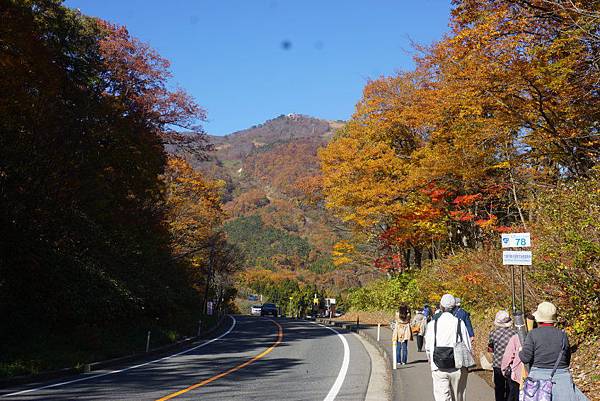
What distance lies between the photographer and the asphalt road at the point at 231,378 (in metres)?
10.0

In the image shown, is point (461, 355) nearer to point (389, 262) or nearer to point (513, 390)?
point (513, 390)

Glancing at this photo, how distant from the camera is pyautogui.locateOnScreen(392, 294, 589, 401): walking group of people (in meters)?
5.24

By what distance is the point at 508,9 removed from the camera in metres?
11.6

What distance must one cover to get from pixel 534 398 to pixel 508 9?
8.97 meters

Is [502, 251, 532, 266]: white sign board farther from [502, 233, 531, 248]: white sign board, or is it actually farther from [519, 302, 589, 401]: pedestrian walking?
[519, 302, 589, 401]: pedestrian walking

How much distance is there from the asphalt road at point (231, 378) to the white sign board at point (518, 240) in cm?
380

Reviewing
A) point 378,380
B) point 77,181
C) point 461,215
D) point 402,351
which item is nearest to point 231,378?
point 378,380

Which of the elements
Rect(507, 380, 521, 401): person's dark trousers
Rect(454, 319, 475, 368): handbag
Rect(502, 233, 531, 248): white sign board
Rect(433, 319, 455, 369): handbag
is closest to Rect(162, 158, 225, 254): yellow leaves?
Rect(502, 233, 531, 248): white sign board

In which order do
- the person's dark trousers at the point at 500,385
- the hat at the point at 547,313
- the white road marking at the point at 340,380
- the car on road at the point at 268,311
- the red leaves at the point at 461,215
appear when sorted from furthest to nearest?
the car on road at the point at 268,311
the red leaves at the point at 461,215
the white road marking at the point at 340,380
the person's dark trousers at the point at 500,385
the hat at the point at 547,313

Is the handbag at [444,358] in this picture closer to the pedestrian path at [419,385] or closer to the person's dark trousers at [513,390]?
the person's dark trousers at [513,390]

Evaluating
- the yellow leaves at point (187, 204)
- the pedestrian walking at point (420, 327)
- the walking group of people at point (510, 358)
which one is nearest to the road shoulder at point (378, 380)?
the pedestrian walking at point (420, 327)

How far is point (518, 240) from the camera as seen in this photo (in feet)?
29.5

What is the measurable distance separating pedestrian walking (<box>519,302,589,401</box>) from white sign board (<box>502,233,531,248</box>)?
3574 mm

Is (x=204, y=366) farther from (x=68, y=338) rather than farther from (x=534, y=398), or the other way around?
(x=534, y=398)
